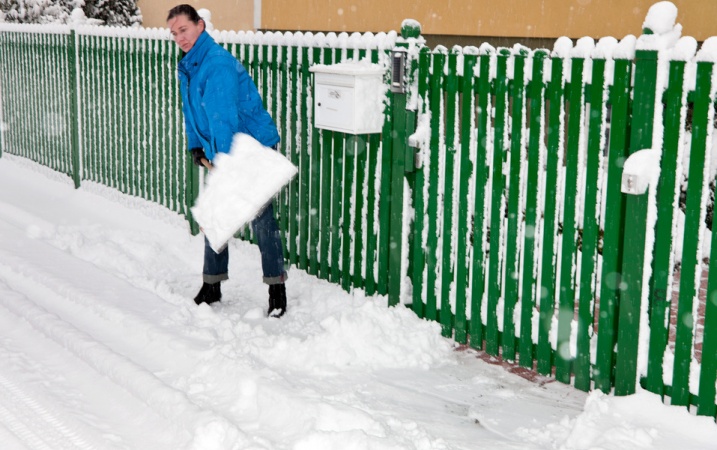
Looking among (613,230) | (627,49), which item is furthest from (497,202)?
(627,49)

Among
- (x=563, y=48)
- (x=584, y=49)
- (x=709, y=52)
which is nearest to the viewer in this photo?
(x=709, y=52)

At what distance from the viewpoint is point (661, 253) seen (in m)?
4.17

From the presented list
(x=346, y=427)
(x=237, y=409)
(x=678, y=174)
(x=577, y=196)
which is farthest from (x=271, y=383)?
(x=678, y=174)

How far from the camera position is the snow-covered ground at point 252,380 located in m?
4.10

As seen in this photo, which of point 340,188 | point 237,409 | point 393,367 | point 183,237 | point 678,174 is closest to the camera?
point 678,174

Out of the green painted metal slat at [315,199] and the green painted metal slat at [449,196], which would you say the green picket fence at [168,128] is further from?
the green painted metal slat at [449,196]

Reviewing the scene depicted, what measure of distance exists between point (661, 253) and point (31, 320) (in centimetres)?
381

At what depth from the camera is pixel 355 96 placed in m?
5.62

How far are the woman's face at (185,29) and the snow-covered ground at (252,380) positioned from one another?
1.74 meters

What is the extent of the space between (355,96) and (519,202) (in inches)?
54.1

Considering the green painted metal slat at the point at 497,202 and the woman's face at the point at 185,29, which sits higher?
the woman's face at the point at 185,29

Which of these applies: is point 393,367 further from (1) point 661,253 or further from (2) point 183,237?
(2) point 183,237

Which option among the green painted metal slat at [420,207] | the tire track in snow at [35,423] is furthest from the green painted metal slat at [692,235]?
the tire track in snow at [35,423]

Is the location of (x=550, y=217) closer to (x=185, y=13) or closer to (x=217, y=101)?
(x=217, y=101)
